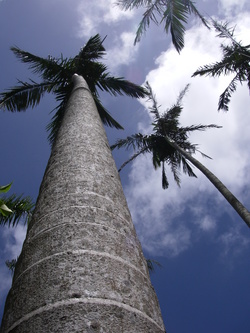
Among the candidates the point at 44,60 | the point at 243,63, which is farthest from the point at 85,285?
the point at 243,63

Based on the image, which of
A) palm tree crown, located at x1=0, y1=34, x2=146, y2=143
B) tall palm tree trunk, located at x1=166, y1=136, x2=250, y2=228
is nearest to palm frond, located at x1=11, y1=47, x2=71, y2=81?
palm tree crown, located at x1=0, y1=34, x2=146, y2=143

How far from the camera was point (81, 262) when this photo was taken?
156cm

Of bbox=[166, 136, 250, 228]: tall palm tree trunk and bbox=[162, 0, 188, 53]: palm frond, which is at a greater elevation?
bbox=[162, 0, 188, 53]: palm frond

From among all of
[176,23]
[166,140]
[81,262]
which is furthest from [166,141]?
[81,262]

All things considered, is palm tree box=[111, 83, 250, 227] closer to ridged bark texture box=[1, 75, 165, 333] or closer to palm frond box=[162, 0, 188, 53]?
palm frond box=[162, 0, 188, 53]

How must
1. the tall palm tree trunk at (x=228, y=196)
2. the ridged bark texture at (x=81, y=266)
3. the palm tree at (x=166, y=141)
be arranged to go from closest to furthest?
1. the ridged bark texture at (x=81, y=266)
2. the tall palm tree trunk at (x=228, y=196)
3. the palm tree at (x=166, y=141)

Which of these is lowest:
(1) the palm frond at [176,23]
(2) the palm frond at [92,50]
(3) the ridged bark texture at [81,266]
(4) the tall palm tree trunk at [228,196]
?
(3) the ridged bark texture at [81,266]

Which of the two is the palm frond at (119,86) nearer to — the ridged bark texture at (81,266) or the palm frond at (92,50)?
the palm frond at (92,50)

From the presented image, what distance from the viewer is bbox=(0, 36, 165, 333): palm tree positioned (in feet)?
4.40

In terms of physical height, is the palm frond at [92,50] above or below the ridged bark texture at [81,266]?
above

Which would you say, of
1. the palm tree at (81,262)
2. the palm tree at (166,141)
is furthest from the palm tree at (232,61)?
the palm tree at (81,262)

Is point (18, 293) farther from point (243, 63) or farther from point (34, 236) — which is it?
point (243, 63)

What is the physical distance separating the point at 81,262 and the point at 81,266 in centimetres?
3

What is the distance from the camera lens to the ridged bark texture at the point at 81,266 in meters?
1.33
